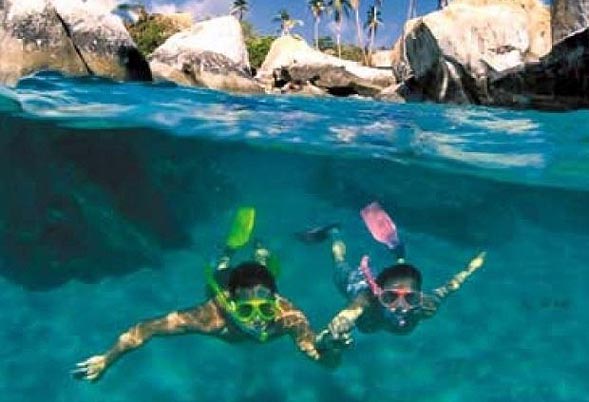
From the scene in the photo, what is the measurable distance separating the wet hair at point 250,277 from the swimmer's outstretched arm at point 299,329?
0.35 metres

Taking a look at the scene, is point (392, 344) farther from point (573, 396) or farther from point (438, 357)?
point (573, 396)

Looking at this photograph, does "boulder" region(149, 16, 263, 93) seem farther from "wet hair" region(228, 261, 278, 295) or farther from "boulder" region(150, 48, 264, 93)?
"wet hair" region(228, 261, 278, 295)

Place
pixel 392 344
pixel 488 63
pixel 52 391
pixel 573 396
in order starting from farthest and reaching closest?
pixel 488 63 < pixel 392 344 < pixel 573 396 < pixel 52 391

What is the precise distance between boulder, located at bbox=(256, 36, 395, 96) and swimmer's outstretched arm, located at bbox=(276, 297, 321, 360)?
27636 millimetres

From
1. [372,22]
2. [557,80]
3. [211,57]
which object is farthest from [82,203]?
[372,22]

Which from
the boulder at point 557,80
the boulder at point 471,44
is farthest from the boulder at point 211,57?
the boulder at point 557,80

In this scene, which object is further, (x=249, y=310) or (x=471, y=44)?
(x=471, y=44)

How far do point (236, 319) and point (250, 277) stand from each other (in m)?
0.47

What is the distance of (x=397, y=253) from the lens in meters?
9.05

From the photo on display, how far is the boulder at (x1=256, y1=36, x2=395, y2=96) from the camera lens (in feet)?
117

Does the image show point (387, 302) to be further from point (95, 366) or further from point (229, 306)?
point (95, 366)

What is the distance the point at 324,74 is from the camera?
36.8m

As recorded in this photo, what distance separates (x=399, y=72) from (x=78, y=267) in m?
19.9

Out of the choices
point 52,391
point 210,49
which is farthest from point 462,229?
point 210,49
